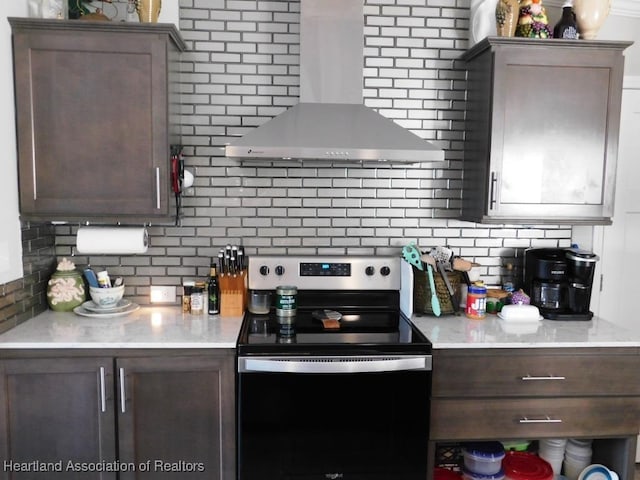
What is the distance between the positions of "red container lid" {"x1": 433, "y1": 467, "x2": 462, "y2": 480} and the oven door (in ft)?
1.49

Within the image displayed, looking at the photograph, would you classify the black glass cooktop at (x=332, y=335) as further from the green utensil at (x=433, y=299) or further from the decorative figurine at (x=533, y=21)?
the decorative figurine at (x=533, y=21)

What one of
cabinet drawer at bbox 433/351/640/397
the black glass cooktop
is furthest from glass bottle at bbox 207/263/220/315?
cabinet drawer at bbox 433/351/640/397

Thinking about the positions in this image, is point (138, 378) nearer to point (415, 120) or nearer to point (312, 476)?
point (312, 476)

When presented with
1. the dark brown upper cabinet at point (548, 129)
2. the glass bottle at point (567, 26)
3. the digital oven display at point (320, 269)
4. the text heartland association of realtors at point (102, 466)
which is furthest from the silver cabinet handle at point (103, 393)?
the glass bottle at point (567, 26)

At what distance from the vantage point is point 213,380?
6.30ft

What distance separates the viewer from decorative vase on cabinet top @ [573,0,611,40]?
87.8 inches

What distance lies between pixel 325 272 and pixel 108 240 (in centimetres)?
103

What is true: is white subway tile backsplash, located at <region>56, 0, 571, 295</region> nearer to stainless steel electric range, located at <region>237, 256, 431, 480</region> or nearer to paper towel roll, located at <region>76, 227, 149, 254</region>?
paper towel roll, located at <region>76, 227, 149, 254</region>

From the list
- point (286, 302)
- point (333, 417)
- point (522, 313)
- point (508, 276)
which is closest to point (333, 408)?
point (333, 417)

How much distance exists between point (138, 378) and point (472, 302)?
5.01 feet

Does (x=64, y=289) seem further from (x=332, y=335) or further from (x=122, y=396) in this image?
(x=332, y=335)

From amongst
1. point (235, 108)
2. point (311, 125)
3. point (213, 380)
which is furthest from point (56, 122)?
point (213, 380)

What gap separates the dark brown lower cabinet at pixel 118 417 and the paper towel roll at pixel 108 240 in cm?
56

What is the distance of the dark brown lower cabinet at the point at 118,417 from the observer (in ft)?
6.17
